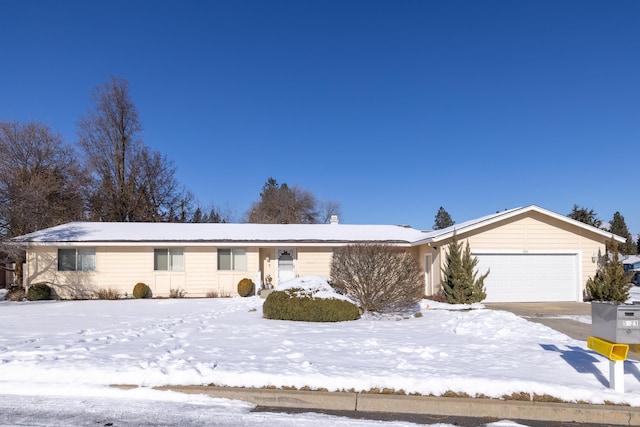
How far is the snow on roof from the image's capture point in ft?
64.3

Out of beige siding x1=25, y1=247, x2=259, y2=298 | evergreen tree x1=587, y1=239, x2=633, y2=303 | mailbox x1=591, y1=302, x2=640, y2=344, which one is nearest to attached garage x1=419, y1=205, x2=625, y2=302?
evergreen tree x1=587, y1=239, x2=633, y2=303

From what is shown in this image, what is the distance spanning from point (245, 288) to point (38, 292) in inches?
348

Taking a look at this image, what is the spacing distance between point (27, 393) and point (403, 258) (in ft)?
30.0

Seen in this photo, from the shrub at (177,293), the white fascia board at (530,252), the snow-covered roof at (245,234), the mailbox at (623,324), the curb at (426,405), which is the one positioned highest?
the snow-covered roof at (245,234)

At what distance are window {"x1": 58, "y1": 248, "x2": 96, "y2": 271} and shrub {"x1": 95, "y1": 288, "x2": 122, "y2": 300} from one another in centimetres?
108

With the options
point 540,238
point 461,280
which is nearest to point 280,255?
point 461,280

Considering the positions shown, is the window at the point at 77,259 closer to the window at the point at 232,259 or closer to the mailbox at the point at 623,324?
the window at the point at 232,259

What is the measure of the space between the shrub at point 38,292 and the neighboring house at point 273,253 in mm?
554

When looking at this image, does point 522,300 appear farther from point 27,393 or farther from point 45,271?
point 45,271

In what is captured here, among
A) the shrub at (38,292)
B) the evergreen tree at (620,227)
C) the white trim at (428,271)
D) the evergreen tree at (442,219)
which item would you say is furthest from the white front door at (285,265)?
the evergreen tree at (442,219)

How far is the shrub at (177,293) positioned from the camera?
1980 centimetres

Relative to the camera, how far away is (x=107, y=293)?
19.4 metres

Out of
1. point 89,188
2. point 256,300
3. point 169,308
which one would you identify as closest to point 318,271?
point 256,300

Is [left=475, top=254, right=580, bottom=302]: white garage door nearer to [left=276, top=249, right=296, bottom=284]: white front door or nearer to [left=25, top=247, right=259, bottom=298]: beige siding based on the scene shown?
[left=276, top=249, right=296, bottom=284]: white front door
